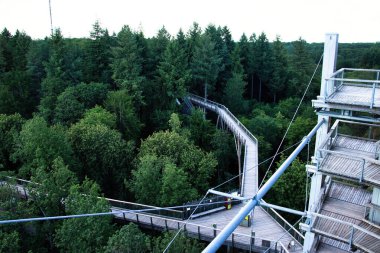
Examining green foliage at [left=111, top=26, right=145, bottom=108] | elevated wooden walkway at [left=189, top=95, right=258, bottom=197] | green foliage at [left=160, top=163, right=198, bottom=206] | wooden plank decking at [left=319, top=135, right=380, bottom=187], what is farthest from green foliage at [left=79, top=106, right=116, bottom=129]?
wooden plank decking at [left=319, top=135, right=380, bottom=187]

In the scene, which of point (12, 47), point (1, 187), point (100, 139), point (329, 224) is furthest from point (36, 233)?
point (12, 47)

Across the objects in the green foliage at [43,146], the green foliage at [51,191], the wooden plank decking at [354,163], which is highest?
the wooden plank decking at [354,163]

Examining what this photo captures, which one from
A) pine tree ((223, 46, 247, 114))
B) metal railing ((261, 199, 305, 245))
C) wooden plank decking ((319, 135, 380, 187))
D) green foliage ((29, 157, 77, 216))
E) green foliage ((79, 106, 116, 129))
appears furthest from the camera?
pine tree ((223, 46, 247, 114))

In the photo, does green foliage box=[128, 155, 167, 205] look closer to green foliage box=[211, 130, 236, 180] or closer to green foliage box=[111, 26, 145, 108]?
green foliage box=[211, 130, 236, 180]

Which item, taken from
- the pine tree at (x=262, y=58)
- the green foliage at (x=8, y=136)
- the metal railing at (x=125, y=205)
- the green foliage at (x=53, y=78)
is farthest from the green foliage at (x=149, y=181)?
the pine tree at (x=262, y=58)

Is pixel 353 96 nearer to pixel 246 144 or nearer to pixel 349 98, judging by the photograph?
pixel 349 98

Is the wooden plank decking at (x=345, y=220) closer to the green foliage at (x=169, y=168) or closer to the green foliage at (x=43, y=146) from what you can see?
the green foliage at (x=169, y=168)

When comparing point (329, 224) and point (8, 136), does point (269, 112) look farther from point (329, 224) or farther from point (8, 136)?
point (329, 224)
